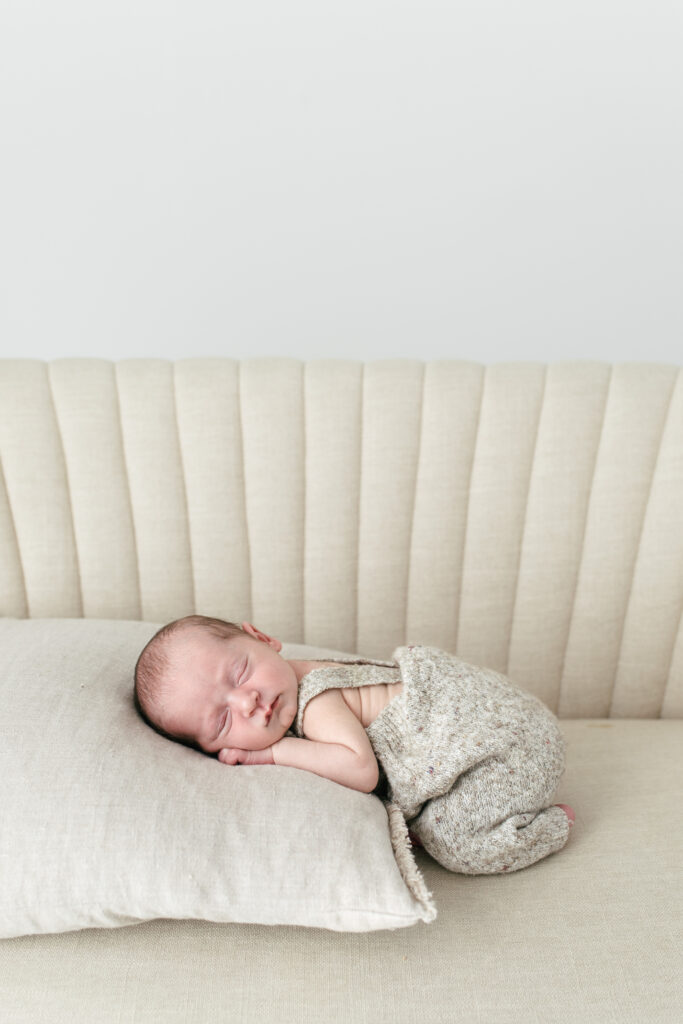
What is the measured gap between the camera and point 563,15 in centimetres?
164

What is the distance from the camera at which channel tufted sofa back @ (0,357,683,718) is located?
1.47 meters

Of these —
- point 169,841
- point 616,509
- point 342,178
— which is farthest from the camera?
point 342,178

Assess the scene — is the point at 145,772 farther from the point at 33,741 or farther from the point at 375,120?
the point at 375,120

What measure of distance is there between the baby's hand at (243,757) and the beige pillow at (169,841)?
Answer: 0.12 feet

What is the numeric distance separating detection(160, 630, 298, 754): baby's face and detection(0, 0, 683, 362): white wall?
2.87 ft

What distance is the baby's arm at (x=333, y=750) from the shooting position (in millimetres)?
1129

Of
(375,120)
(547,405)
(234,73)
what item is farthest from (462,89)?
(547,405)

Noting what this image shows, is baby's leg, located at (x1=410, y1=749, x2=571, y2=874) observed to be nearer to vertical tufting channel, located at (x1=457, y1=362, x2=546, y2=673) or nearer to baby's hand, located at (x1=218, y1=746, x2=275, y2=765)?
baby's hand, located at (x1=218, y1=746, x2=275, y2=765)

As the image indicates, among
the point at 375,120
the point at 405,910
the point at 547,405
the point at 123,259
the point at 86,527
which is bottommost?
the point at 405,910

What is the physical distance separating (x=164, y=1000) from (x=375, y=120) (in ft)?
4.91

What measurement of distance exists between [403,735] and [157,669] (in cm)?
33

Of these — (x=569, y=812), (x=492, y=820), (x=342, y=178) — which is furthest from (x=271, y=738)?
(x=342, y=178)

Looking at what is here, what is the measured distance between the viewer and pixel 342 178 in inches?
68.4

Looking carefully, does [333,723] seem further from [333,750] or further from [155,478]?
[155,478]
